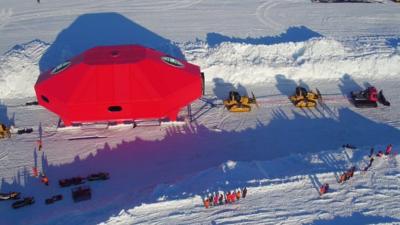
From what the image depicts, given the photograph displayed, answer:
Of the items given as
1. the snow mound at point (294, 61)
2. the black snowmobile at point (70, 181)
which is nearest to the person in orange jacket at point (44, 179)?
the black snowmobile at point (70, 181)

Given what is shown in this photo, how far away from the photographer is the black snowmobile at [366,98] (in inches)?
688

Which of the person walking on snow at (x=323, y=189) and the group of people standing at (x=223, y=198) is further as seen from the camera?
the person walking on snow at (x=323, y=189)

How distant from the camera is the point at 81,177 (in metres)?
14.5

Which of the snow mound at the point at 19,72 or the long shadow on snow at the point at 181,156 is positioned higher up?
the snow mound at the point at 19,72

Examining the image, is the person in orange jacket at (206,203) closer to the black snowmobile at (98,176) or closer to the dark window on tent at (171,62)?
the black snowmobile at (98,176)

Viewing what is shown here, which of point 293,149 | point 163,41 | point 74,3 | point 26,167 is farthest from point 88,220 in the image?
point 74,3

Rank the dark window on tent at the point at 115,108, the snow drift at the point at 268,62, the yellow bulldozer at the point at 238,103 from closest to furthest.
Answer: the dark window on tent at the point at 115,108
the yellow bulldozer at the point at 238,103
the snow drift at the point at 268,62

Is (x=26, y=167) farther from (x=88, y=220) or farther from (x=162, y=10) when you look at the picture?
(x=162, y=10)

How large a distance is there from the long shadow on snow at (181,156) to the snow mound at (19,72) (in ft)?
13.8

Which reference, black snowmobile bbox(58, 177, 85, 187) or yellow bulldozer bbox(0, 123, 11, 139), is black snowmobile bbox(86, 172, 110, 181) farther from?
yellow bulldozer bbox(0, 123, 11, 139)

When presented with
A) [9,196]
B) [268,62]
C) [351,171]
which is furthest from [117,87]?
[351,171]

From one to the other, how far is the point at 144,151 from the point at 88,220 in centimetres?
358

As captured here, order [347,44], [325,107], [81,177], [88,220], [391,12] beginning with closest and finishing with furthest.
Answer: [88,220] < [81,177] < [325,107] < [347,44] < [391,12]

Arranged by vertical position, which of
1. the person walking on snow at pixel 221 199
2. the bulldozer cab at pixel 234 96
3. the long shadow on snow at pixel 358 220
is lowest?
the long shadow on snow at pixel 358 220
